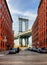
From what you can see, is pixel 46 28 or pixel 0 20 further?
pixel 46 28

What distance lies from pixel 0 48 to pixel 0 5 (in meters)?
17.0

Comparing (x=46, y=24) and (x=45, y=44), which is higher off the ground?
(x=46, y=24)

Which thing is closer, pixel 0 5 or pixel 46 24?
pixel 0 5

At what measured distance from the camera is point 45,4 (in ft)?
367

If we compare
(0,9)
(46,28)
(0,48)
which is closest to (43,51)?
(0,48)

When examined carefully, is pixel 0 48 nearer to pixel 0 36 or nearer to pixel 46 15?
pixel 0 36

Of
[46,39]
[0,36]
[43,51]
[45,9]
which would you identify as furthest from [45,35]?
[43,51]

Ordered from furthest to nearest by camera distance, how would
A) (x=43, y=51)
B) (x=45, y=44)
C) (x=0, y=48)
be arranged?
(x=45, y=44) → (x=0, y=48) → (x=43, y=51)

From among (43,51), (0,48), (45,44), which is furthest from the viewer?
(45,44)

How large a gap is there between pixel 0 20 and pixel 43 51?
24568 millimetres

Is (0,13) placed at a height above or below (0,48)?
above

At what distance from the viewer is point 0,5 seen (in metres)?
88.8

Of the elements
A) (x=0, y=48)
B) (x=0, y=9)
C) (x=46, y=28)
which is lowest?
(x=0, y=48)

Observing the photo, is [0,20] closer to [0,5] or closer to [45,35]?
[0,5]
